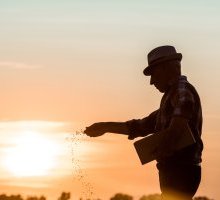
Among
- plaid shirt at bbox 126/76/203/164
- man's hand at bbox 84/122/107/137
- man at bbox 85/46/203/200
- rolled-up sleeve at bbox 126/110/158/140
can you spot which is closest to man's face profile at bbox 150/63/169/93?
man at bbox 85/46/203/200

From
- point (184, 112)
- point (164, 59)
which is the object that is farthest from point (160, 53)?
point (184, 112)

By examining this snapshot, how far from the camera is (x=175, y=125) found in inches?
454

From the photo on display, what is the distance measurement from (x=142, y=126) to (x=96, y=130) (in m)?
0.71

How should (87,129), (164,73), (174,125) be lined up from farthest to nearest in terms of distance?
1. (87,129)
2. (164,73)
3. (174,125)

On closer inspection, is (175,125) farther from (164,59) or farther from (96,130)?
(96,130)

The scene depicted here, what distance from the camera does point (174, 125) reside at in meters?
11.5

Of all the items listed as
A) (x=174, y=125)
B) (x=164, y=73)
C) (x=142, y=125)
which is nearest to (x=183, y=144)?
(x=174, y=125)

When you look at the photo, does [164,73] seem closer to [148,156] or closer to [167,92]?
[167,92]

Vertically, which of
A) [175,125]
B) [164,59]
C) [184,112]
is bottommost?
[175,125]

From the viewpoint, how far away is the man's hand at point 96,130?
13.8 metres

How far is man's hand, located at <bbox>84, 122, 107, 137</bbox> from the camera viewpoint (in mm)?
13789

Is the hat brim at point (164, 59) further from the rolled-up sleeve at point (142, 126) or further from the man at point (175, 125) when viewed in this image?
the rolled-up sleeve at point (142, 126)

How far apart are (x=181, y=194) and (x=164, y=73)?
1674 mm

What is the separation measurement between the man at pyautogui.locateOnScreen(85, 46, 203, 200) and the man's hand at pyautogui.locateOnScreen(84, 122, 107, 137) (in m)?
1.73
